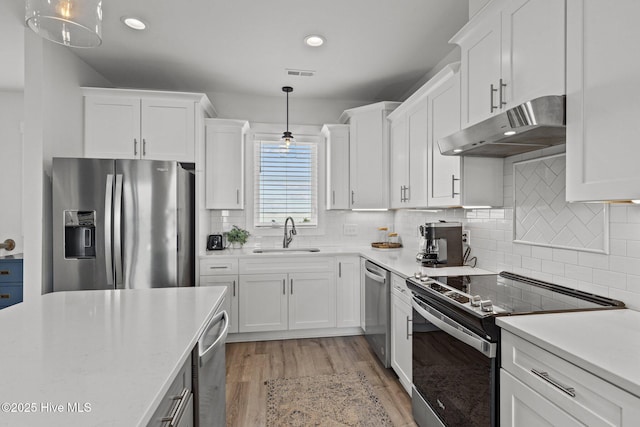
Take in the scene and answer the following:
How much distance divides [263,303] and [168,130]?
1940mm

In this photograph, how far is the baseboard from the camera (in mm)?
3387

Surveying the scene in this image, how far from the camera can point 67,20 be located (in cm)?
119

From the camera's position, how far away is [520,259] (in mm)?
2047

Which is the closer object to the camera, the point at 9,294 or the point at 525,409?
the point at 525,409

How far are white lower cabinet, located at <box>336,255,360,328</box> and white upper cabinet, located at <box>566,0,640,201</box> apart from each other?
235 cm

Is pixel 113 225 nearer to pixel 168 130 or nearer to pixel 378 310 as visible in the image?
pixel 168 130

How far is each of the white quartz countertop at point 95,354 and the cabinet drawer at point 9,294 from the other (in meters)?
2.28

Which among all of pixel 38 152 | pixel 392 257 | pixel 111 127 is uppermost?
pixel 111 127

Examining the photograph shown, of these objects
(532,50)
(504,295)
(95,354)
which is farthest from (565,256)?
(95,354)

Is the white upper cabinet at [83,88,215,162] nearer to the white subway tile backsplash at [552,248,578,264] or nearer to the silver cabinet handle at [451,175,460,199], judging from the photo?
the silver cabinet handle at [451,175,460,199]

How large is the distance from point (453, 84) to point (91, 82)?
11.0 feet

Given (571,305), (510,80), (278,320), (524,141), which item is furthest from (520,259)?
(278,320)

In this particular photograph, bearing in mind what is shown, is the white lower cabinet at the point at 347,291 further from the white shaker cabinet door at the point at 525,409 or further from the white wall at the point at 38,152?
the white wall at the point at 38,152

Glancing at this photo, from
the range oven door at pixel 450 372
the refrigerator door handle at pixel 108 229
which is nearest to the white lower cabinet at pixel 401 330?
the range oven door at pixel 450 372
